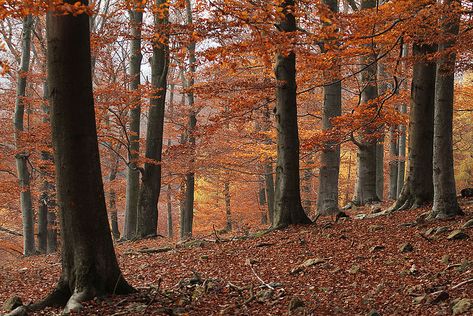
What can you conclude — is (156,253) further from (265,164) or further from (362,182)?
(265,164)

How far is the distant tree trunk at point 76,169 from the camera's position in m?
5.28

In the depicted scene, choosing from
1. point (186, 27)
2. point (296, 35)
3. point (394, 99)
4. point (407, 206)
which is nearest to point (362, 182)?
point (394, 99)

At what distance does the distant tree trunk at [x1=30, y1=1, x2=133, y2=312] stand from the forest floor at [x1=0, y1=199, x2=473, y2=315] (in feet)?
1.05

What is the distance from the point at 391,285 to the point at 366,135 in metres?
6.63

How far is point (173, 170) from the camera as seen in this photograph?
63.1 ft

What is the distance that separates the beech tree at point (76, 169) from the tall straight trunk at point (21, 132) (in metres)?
8.82

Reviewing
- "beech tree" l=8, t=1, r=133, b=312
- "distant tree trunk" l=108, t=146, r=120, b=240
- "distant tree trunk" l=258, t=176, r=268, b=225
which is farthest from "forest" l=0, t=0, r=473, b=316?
"distant tree trunk" l=258, t=176, r=268, b=225

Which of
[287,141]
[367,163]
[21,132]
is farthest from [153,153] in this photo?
[367,163]

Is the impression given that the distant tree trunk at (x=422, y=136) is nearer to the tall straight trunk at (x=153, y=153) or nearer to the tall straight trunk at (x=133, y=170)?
the tall straight trunk at (x=153, y=153)

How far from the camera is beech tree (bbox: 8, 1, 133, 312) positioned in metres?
5.27

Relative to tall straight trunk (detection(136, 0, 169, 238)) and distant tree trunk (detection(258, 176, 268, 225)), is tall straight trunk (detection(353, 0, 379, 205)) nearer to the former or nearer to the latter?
tall straight trunk (detection(136, 0, 169, 238))

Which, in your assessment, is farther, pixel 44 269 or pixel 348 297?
pixel 44 269

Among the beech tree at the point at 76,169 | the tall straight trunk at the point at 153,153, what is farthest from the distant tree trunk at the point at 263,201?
the beech tree at the point at 76,169

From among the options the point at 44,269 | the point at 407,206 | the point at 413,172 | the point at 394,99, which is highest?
the point at 394,99
